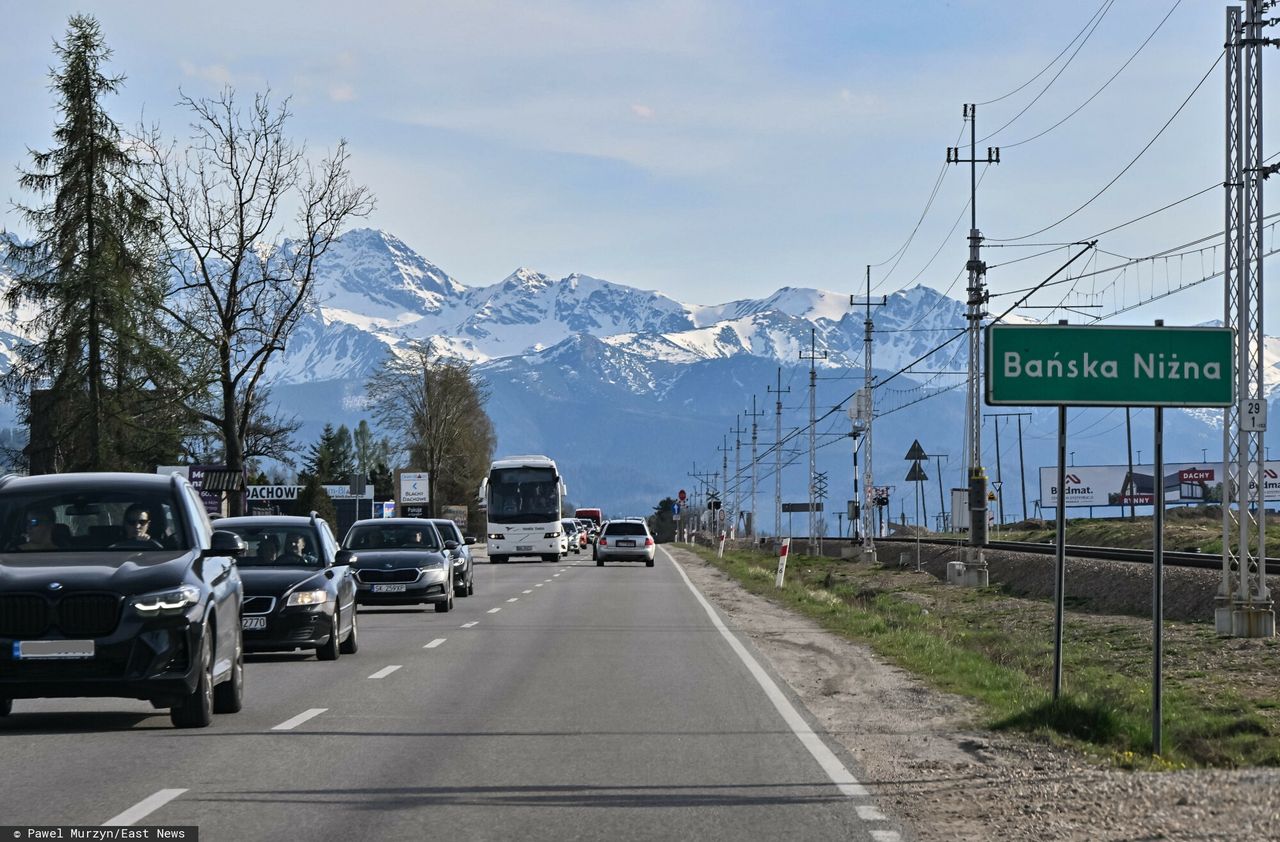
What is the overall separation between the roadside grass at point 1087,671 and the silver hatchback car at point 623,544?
90.6 feet

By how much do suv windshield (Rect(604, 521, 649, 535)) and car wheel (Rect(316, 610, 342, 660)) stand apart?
152 ft

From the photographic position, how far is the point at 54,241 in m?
48.7

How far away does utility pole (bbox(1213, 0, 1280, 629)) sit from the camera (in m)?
25.2

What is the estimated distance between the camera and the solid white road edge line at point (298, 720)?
12946mm

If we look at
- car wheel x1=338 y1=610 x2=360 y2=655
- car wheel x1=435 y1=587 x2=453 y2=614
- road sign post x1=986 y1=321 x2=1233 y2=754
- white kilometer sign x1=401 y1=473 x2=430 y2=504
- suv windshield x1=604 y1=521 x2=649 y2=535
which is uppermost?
road sign post x1=986 y1=321 x2=1233 y2=754

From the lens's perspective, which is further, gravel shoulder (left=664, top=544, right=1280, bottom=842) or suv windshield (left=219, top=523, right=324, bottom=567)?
suv windshield (left=219, top=523, right=324, bottom=567)

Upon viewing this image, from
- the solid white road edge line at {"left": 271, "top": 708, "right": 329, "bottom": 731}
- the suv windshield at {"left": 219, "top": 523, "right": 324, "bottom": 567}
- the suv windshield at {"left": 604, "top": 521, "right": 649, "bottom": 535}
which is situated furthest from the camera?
the suv windshield at {"left": 604, "top": 521, "right": 649, "bottom": 535}

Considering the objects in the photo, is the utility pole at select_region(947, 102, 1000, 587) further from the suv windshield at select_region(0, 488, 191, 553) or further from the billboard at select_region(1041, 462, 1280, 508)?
the billboard at select_region(1041, 462, 1280, 508)

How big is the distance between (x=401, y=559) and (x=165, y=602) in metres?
18.1

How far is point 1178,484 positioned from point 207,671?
131m

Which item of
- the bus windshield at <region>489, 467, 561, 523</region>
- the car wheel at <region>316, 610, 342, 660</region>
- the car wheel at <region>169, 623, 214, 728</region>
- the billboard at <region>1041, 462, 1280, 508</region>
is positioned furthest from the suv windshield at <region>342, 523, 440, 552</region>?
the billboard at <region>1041, 462, 1280, 508</region>

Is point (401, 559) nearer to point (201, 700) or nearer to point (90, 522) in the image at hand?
point (90, 522)

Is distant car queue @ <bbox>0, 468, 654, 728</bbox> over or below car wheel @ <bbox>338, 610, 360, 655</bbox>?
over

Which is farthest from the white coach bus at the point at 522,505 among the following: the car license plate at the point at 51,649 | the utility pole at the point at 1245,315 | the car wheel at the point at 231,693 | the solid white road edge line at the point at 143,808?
the solid white road edge line at the point at 143,808
